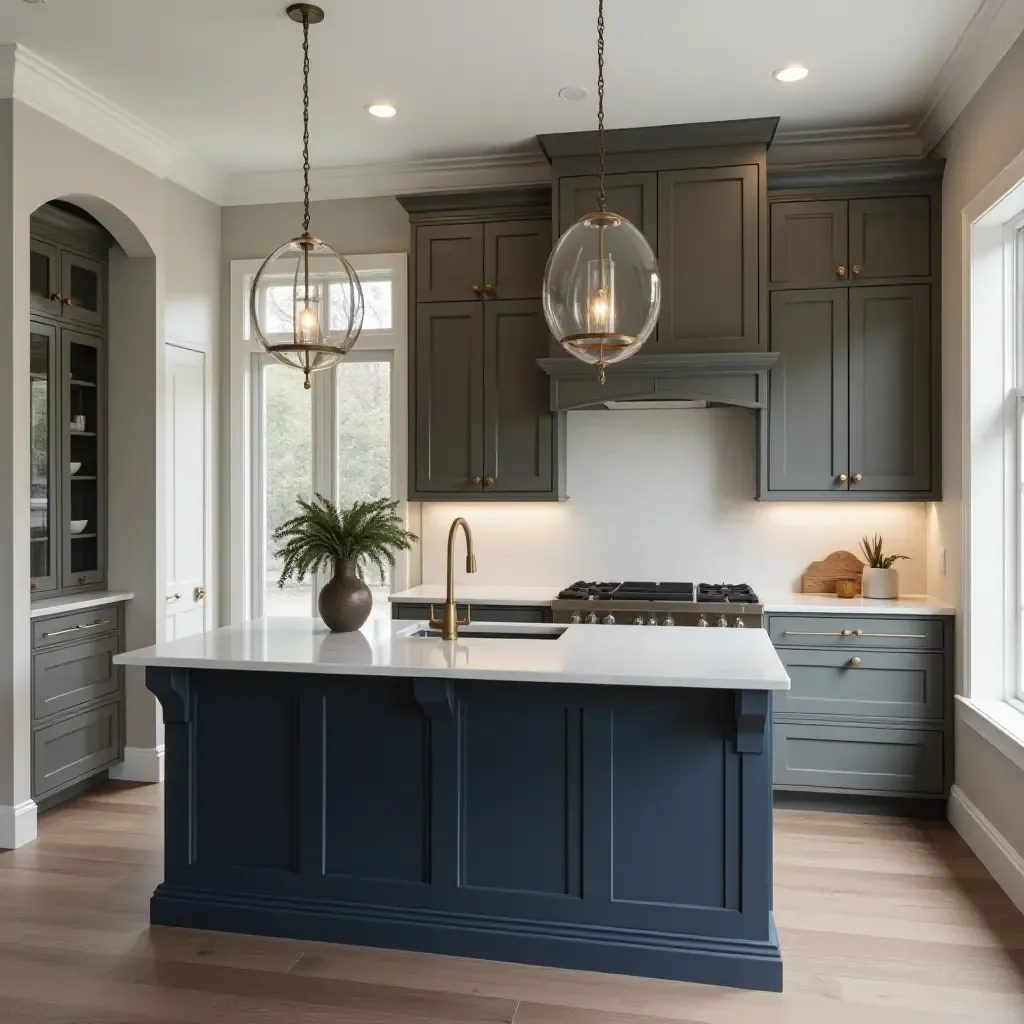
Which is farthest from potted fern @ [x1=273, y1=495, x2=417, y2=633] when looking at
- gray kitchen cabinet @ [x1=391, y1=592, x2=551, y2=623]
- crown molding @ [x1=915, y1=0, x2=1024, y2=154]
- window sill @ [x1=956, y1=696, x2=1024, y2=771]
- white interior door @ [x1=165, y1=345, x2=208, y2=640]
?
crown molding @ [x1=915, y1=0, x2=1024, y2=154]

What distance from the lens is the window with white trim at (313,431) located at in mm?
5203

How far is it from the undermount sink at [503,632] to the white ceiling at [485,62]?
7.20ft

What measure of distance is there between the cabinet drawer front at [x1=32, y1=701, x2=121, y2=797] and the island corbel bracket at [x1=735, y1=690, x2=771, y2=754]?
302 centimetres

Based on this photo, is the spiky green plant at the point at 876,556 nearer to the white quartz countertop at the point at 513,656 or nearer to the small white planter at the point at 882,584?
the small white planter at the point at 882,584

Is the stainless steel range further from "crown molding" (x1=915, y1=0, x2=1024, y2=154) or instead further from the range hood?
"crown molding" (x1=915, y1=0, x2=1024, y2=154)

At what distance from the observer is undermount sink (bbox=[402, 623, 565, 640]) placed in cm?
332

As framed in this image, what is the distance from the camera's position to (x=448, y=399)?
487 cm

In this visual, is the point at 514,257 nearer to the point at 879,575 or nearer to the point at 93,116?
the point at 93,116

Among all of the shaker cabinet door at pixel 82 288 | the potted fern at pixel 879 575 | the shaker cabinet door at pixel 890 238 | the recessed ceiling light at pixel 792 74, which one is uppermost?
the recessed ceiling light at pixel 792 74

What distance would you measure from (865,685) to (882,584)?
21.0 inches

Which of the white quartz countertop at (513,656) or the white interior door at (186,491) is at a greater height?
the white interior door at (186,491)

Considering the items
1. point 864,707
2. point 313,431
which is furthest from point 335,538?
point 864,707

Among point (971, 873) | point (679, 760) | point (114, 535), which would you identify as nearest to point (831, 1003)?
point (679, 760)

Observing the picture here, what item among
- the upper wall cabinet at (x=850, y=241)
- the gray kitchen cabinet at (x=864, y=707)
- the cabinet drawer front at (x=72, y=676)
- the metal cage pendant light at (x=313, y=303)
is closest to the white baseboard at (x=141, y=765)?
the cabinet drawer front at (x=72, y=676)
